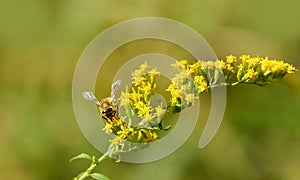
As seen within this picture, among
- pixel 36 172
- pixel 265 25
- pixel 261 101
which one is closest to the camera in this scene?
pixel 36 172

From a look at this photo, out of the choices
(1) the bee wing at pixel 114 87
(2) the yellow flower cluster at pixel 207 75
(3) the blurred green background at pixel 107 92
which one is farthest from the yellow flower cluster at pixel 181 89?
(3) the blurred green background at pixel 107 92

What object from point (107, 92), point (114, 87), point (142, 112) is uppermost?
point (107, 92)

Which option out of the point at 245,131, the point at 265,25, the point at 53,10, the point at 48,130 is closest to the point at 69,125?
the point at 48,130

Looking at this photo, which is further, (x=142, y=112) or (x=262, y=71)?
(x=262, y=71)

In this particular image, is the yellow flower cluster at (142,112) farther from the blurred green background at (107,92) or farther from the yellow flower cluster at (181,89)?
the blurred green background at (107,92)

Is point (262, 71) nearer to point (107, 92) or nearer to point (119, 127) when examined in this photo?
point (119, 127)

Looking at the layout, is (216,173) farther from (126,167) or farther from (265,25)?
(265,25)

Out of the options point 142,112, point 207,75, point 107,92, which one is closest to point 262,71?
point 207,75

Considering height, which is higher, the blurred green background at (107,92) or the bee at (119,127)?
the blurred green background at (107,92)
